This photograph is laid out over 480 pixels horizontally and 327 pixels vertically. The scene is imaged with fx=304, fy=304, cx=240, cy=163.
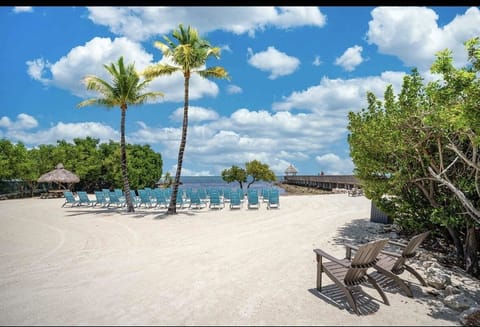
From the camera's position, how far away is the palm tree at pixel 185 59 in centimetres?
1528

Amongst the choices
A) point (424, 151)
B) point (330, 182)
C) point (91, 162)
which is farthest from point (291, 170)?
point (424, 151)

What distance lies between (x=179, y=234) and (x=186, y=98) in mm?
8015

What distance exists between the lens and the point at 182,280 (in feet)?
18.6

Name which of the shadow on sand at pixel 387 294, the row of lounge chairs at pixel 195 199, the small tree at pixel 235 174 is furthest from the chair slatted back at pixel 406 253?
the small tree at pixel 235 174

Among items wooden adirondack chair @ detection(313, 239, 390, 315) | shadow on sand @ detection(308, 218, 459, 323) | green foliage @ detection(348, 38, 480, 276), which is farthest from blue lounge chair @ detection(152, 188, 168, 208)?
wooden adirondack chair @ detection(313, 239, 390, 315)

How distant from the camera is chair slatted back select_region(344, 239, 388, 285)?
4.44 meters

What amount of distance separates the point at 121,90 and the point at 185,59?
451cm

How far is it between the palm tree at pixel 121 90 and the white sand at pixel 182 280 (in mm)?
7285

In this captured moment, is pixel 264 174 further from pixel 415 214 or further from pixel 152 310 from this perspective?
pixel 152 310

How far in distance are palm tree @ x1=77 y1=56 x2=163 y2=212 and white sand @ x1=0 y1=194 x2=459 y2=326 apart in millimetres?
7285

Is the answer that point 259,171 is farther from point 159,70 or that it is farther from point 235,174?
point 159,70

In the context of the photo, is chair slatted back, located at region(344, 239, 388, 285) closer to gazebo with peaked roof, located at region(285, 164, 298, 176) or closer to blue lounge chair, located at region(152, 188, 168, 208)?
blue lounge chair, located at region(152, 188, 168, 208)

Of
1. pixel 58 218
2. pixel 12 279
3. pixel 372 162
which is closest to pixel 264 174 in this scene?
pixel 58 218

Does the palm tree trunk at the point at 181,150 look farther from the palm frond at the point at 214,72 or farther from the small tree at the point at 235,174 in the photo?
the small tree at the point at 235,174
